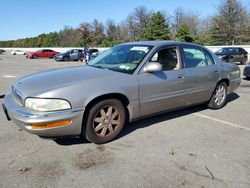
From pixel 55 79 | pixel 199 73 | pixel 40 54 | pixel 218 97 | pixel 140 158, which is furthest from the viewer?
pixel 40 54

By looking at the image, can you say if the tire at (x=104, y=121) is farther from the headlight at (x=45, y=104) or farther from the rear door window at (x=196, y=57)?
the rear door window at (x=196, y=57)

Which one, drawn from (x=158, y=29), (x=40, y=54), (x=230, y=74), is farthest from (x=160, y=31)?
(x=230, y=74)

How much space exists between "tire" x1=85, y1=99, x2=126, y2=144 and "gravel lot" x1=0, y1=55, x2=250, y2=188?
146 millimetres

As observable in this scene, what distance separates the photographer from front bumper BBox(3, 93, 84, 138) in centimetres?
361

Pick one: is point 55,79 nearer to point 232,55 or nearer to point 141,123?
point 141,123

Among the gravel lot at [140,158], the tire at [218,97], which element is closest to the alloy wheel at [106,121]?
the gravel lot at [140,158]

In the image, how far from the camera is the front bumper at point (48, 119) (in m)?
3.61

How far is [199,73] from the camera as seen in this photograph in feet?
18.1

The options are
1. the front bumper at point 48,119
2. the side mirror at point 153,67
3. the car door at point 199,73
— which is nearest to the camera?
the front bumper at point 48,119

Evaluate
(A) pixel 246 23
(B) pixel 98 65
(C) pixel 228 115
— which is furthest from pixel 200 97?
(A) pixel 246 23

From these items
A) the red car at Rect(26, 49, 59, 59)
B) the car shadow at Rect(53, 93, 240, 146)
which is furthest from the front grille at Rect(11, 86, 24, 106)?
the red car at Rect(26, 49, 59, 59)

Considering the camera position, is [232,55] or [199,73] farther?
[232,55]

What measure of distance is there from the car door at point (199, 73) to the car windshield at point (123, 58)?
96cm

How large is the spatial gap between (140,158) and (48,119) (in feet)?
4.48
